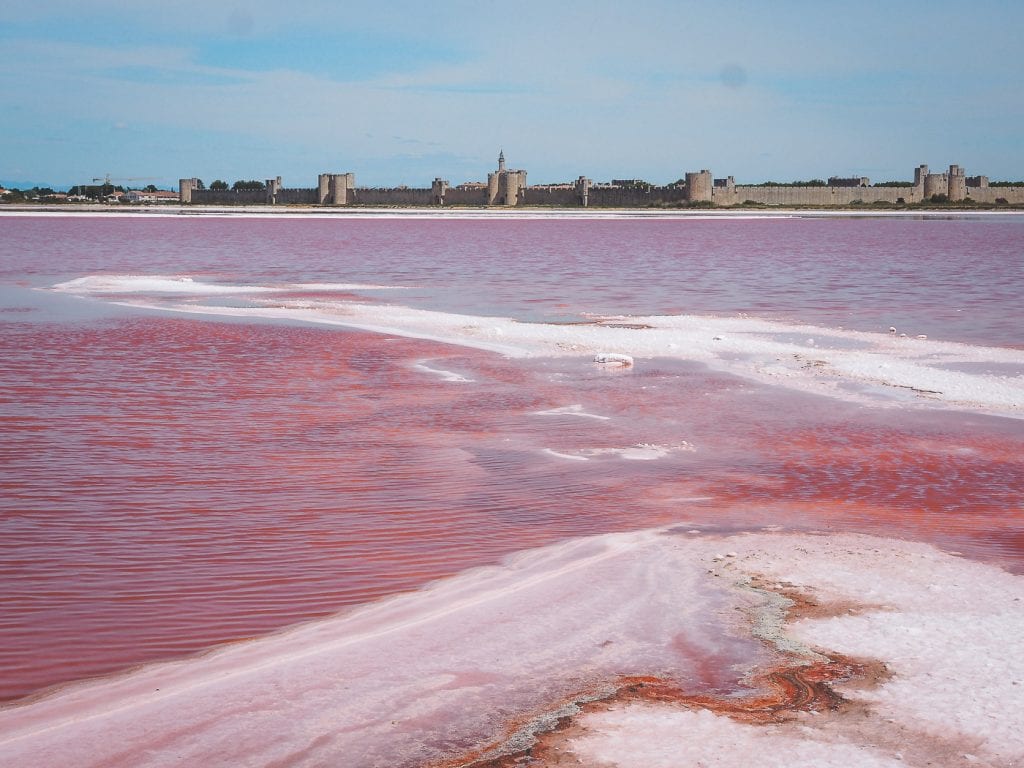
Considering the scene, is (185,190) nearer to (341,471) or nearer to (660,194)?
(660,194)

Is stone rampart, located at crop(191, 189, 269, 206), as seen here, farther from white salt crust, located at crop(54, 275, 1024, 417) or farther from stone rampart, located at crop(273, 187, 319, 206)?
white salt crust, located at crop(54, 275, 1024, 417)

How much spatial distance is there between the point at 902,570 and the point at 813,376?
587cm

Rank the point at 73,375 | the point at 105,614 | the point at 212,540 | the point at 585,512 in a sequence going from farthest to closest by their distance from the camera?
the point at 73,375 < the point at 585,512 < the point at 212,540 < the point at 105,614

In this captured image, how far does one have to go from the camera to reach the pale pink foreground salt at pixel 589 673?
3658 millimetres

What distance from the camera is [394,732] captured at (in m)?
3.80

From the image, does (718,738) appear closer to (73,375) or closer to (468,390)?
(468,390)

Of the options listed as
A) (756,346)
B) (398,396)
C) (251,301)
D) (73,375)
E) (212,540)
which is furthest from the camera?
(251,301)

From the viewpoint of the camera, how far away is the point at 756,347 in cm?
1312

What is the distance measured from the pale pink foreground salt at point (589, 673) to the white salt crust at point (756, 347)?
4919mm

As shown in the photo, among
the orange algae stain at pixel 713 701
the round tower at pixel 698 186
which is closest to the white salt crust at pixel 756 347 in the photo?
the orange algae stain at pixel 713 701

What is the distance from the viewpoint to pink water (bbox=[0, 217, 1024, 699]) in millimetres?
5129

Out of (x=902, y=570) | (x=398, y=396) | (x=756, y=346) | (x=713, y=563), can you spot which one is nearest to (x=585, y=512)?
(x=713, y=563)

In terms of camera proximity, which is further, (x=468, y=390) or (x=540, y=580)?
(x=468, y=390)

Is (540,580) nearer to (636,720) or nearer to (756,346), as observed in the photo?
(636,720)
